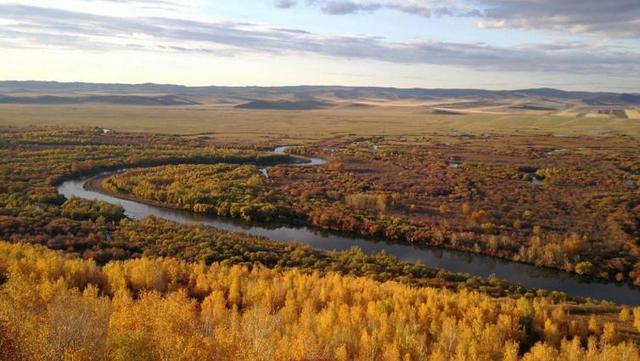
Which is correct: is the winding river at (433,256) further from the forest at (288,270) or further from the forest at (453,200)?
the forest at (288,270)

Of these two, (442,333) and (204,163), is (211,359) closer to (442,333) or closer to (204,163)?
(442,333)

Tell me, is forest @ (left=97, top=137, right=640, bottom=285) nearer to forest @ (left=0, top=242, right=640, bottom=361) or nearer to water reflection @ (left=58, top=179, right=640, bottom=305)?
water reflection @ (left=58, top=179, right=640, bottom=305)

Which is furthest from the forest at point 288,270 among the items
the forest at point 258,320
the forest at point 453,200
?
the forest at point 453,200

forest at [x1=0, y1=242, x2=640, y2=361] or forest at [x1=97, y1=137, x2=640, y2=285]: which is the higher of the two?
forest at [x1=0, y1=242, x2=640, y2=361]

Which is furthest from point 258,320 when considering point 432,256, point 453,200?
point 453,200

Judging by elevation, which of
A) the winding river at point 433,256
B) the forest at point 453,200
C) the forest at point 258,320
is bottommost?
the winding river at point 433,256

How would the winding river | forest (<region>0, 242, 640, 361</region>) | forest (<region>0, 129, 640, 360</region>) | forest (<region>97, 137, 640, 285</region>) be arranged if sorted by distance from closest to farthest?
forest (<region>0, 242, 640, 361</region>)
forest (<region>0, 129, 640, 360</region>)
the winding river
forest (<region>97, 137, 640, 285</region>)

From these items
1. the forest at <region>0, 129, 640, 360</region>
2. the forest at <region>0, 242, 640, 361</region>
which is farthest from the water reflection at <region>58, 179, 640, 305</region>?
the forest at <region>0, 242, 640, 361</region>
